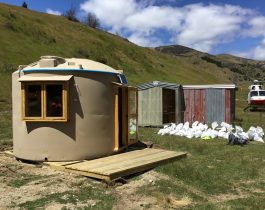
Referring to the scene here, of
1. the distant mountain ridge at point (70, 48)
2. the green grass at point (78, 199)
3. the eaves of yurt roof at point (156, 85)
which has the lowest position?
the green grass at point (78, 199)

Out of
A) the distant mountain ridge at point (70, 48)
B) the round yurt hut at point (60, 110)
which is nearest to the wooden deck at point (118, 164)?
the round yurt hut at point (60, 110)

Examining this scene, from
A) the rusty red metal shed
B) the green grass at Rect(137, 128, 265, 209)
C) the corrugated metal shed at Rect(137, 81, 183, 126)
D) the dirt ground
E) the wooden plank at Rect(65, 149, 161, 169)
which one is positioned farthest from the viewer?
the rusty red metal shed

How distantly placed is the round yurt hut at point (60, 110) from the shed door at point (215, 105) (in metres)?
12.3

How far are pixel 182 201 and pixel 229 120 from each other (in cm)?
1499

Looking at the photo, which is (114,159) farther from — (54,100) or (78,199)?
(78,199)

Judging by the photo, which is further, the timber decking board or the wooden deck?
the timber decking board

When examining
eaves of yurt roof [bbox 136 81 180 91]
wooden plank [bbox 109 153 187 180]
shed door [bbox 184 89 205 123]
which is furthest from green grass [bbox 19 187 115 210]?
shed door [bbox 184 89 205 123]

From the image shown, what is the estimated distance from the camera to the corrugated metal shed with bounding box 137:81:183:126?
22859 mm

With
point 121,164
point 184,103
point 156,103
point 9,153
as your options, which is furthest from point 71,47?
point 121,164

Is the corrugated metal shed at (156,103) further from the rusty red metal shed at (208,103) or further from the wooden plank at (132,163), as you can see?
the wooden plank at (132,163)

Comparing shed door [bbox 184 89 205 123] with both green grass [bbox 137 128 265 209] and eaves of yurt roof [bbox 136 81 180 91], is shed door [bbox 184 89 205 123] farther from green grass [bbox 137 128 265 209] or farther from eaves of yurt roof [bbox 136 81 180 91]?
green grass [bbox 137 128 265 209]

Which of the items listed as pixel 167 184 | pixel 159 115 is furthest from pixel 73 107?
pixel 159 115

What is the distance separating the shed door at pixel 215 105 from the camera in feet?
76.2

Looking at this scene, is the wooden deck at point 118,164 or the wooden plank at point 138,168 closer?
the wooden plank at point 138,168
